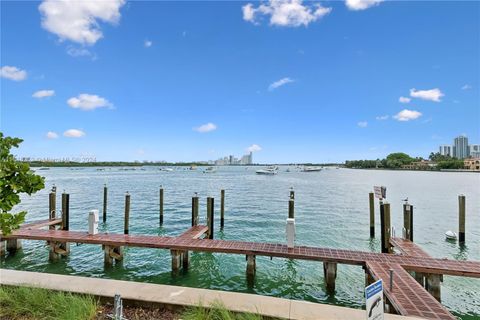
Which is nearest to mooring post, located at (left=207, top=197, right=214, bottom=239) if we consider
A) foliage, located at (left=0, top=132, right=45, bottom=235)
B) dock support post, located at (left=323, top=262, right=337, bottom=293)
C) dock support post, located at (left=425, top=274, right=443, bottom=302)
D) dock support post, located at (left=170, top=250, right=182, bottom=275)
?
dock support post, located at (left=170, top=250, right=182, bottom=275)

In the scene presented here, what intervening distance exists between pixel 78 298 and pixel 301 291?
266 inches

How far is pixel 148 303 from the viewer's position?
4711 mm

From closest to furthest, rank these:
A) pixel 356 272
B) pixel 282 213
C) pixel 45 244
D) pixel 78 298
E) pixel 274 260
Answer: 1. pixel 78 298
2. pixel 356 272
3. pixel 274 260
4. pixel 45 244
5. pixel 282 213

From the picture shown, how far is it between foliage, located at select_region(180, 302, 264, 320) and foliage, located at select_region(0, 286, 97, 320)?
4.85 feet

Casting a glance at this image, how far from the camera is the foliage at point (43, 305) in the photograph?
423 centimetres

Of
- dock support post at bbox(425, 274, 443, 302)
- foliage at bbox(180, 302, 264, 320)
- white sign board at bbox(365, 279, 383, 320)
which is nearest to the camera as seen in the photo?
white sign board at bbox(365, 279, 383, 320)

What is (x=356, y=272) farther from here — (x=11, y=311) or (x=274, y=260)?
(x=11, y=311)

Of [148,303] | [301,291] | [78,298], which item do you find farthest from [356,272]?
[78,298]

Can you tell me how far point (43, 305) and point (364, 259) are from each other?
8036 millimetres

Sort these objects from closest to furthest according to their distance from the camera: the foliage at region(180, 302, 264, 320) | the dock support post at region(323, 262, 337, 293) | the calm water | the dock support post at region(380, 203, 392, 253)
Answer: the foliage at region(180, 302, 264, 320), the dock support post at region(323, 262, 337, 293), the calm water, the dock support post at region(380, 203, 392, 253)

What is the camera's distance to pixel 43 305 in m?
4.51

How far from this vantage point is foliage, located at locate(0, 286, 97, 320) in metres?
4.23

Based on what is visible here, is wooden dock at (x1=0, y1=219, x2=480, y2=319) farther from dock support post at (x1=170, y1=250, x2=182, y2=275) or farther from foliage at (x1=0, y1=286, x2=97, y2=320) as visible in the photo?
foliage at (x1=0, y1=286, x2=97, y2=320)

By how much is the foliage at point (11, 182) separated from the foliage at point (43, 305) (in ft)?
4.63
